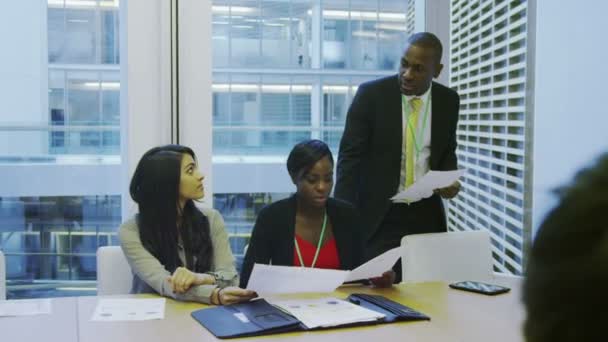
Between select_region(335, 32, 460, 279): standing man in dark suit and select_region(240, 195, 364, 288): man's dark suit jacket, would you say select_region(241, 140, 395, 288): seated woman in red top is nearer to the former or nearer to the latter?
select_region(240, 195, 364, 288): man's dark suit jacket

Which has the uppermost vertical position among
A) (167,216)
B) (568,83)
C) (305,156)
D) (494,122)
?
(568,83)

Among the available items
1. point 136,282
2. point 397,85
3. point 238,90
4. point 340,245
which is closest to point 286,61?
point 238,90

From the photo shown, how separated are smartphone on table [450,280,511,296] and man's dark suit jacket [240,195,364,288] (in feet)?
1.66

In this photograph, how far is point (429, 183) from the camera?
112 inches

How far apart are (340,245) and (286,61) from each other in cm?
144

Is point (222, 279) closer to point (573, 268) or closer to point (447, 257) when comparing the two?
point (447, 257)

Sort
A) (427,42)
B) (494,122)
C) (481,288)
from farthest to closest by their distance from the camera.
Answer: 1. (494,122)
2. (427,42)
3. (481,288)

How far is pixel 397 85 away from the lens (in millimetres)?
3293

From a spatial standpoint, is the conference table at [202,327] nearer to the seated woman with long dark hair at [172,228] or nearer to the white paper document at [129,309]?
the white paper document at [129,309]

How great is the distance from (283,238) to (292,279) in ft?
1.73

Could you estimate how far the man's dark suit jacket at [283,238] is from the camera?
9.41 ft

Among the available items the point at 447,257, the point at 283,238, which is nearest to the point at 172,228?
the point at 283,238

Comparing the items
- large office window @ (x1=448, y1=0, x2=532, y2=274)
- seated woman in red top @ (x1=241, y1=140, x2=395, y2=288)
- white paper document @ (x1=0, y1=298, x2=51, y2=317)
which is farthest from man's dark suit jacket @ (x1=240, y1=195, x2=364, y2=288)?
large office window @ (x1=448, y1=0, x2=532, y2=274)

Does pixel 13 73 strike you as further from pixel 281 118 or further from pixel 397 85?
pixel 397 85
